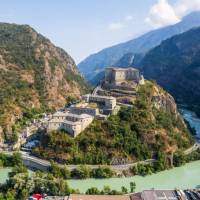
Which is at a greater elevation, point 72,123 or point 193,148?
point 72,123

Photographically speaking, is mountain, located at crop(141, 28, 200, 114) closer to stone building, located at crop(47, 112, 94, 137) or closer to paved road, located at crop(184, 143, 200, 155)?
paved road, located at crop(184, 143, 200, 155)

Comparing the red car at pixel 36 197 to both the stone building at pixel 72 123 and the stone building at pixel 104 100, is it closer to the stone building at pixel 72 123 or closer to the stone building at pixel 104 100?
the stone building at pixel 72 123

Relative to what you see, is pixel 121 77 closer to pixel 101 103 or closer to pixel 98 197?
pixel 101 103

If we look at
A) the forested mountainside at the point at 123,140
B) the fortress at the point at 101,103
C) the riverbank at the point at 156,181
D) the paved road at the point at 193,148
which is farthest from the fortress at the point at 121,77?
the riverbank at the point at 156,181

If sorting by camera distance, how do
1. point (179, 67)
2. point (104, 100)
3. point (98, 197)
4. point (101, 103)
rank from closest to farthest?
point (98, 197) < point (104, 100) < point (101, 103) < point (179, 67)

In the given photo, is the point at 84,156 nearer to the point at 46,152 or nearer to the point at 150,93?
the point at 46,152

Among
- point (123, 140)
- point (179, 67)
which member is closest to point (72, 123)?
point (123, 140)
